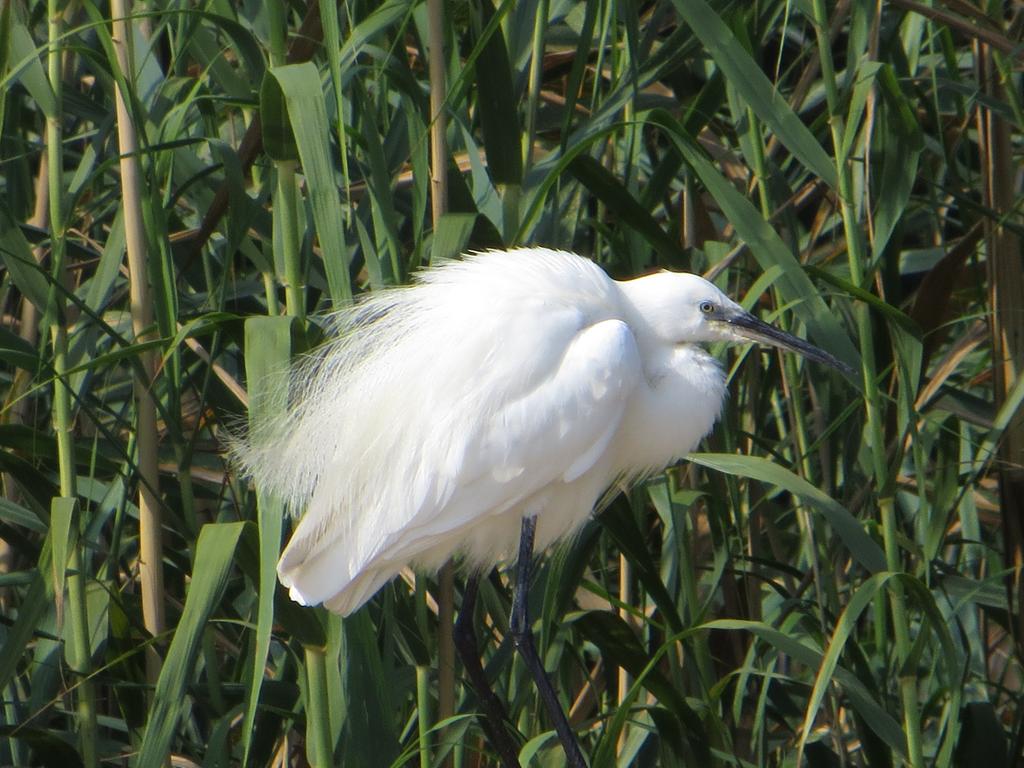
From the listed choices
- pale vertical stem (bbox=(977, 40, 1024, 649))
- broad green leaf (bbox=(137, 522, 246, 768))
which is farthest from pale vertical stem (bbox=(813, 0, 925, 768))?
broad green leaf (bbox=(137, 522, 246, 768))

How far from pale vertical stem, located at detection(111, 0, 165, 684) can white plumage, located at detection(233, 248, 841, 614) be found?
0.57 ft

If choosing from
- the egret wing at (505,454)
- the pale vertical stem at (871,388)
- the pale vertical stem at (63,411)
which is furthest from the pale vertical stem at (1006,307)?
the pale vertical stem at (63,411)

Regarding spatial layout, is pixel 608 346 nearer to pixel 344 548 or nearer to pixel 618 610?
pixel 344 548

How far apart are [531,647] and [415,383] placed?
1.14 feet

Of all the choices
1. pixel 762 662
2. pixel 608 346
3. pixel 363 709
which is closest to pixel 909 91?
pixel 608 346

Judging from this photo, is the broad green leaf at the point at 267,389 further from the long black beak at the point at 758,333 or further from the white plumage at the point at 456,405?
the long black beak at the point at 758,333

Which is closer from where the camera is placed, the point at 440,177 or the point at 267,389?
the point at 267,389

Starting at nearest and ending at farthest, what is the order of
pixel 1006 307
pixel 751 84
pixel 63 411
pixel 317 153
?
pixel 317 153
pixel 751 84
pixel 63 411
pixel 1006 307

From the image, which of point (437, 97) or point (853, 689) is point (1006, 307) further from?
point (437, 97)

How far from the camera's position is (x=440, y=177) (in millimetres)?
1448

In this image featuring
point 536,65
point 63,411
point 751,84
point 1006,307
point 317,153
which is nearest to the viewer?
point 317,153

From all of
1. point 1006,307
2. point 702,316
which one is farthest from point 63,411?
point 1006,307

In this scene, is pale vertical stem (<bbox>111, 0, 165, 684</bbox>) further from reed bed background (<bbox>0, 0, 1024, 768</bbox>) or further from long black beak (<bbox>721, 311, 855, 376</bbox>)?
long black beak (<bbox>721, 311, 855, 376</bbox>)

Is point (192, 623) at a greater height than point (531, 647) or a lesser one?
greater
